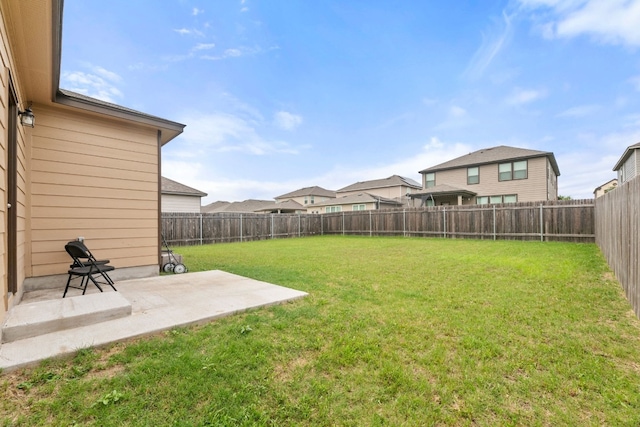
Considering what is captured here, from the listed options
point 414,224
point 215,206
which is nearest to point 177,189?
point 414,224

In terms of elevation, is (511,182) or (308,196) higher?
(308,196)

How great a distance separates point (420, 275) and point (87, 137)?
256 inches

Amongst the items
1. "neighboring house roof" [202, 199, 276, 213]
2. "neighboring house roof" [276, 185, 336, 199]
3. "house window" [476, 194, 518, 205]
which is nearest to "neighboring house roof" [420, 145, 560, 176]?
"house window" [476, 194, 518, 205]

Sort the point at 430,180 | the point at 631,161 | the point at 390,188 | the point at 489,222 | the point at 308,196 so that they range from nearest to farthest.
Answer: the point at 489,222 < the point at 631,161 < the point at 430,180 < the point at 390,188 < the point at 308,196

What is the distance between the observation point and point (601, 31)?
8.95 metres

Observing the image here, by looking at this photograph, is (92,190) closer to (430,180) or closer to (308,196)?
(430,180)

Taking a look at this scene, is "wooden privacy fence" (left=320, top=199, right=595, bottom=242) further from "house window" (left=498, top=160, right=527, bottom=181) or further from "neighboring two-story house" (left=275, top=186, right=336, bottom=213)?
"neighboring two-story house" (left=275, top=186, right=336, bottom=213)

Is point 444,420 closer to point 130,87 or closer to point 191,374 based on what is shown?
point 191,374

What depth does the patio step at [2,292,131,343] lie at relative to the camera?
8.45 ft

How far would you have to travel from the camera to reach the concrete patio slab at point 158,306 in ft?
7.88

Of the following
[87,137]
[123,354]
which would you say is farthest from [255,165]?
[123,354]

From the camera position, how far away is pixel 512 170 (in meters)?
17.6

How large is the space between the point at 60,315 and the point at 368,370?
3.07 m

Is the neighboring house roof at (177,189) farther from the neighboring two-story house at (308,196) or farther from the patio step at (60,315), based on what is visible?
the neighboring two-story house at (308,196)
